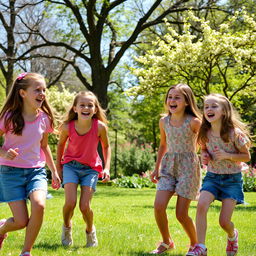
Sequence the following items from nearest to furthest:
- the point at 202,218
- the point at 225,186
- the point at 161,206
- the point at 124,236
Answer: the point at 202,218 < the point at 225,186 < the point at 161,206 < the point at 124,236

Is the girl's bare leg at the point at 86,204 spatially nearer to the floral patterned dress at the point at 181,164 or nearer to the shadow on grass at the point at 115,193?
the floral patterned dress at the point at 181,164

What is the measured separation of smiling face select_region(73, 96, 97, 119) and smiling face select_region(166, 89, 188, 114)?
0.91 meters

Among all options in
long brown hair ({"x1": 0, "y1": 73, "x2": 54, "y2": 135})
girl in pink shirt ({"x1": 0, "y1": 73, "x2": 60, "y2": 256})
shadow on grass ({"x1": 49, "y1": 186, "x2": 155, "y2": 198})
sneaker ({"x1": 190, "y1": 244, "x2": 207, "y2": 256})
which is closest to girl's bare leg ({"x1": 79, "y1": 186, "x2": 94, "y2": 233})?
girl in pink shirt ({"x1": 0, "y1": 73, "x2": 60, "y2": 256})

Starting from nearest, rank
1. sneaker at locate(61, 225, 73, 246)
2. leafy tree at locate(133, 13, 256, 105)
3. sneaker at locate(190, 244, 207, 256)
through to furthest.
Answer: sneaker at locate(190, 244, 207, 256), sneaker at locate(61, 225, 73, 246), leafy tree at locate(133, 13, 256, 105)

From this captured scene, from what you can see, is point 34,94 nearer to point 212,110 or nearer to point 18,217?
point 18,217

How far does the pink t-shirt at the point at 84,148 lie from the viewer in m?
5.44

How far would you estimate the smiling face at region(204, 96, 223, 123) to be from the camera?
493cm

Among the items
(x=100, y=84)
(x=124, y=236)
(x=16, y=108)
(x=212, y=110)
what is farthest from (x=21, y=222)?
(x=100, y=84)

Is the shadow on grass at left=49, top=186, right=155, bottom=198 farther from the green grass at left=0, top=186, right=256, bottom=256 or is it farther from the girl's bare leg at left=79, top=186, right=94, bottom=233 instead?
the girl's bare leg at left=79, top=186, right=94, bottom=233

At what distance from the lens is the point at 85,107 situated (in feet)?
18.0

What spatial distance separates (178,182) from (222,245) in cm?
107

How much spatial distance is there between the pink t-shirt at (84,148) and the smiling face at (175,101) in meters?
0.95

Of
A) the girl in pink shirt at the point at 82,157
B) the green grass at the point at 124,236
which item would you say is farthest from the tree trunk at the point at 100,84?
the girl in pink shirt at the point at 82,157

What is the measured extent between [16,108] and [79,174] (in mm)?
1134
